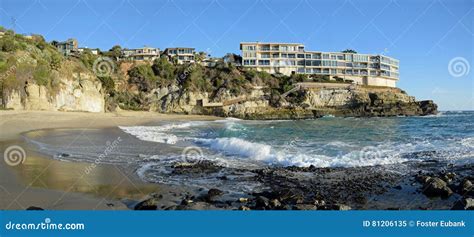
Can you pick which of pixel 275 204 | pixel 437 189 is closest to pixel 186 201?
pixel 275 204

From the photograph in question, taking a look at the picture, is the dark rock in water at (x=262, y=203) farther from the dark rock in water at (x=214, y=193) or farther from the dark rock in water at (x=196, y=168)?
the dark rock in water at (x=196, y=168)

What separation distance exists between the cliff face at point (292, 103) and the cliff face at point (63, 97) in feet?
60.4

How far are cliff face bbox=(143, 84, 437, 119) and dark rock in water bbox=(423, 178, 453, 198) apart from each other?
58581mm

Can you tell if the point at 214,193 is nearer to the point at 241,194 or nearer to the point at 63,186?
the point at 241,194

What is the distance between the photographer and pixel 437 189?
8.41m

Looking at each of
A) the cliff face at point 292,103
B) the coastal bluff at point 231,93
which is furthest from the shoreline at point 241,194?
the cliff face at point 292,103

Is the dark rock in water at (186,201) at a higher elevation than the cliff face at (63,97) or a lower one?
lower

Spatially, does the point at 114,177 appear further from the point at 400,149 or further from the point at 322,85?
the point at 322,85

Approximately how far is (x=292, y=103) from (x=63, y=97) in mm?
40453

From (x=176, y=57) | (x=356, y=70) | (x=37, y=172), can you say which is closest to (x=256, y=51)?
(x=176, y=57)

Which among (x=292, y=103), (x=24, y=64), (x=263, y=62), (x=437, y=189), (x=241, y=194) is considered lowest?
(x=241, y=194)

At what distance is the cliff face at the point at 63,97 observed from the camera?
37031mm

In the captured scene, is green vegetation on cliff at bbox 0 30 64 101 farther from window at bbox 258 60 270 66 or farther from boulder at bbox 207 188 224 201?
window at bbox 258 60 270 66

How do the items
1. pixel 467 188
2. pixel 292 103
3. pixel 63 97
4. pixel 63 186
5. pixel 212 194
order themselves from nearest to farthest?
1. pixel 212 194
2. pixel 467 188
3. pixel 63 186
4. pixel 63 97
5. pixel 292 103
